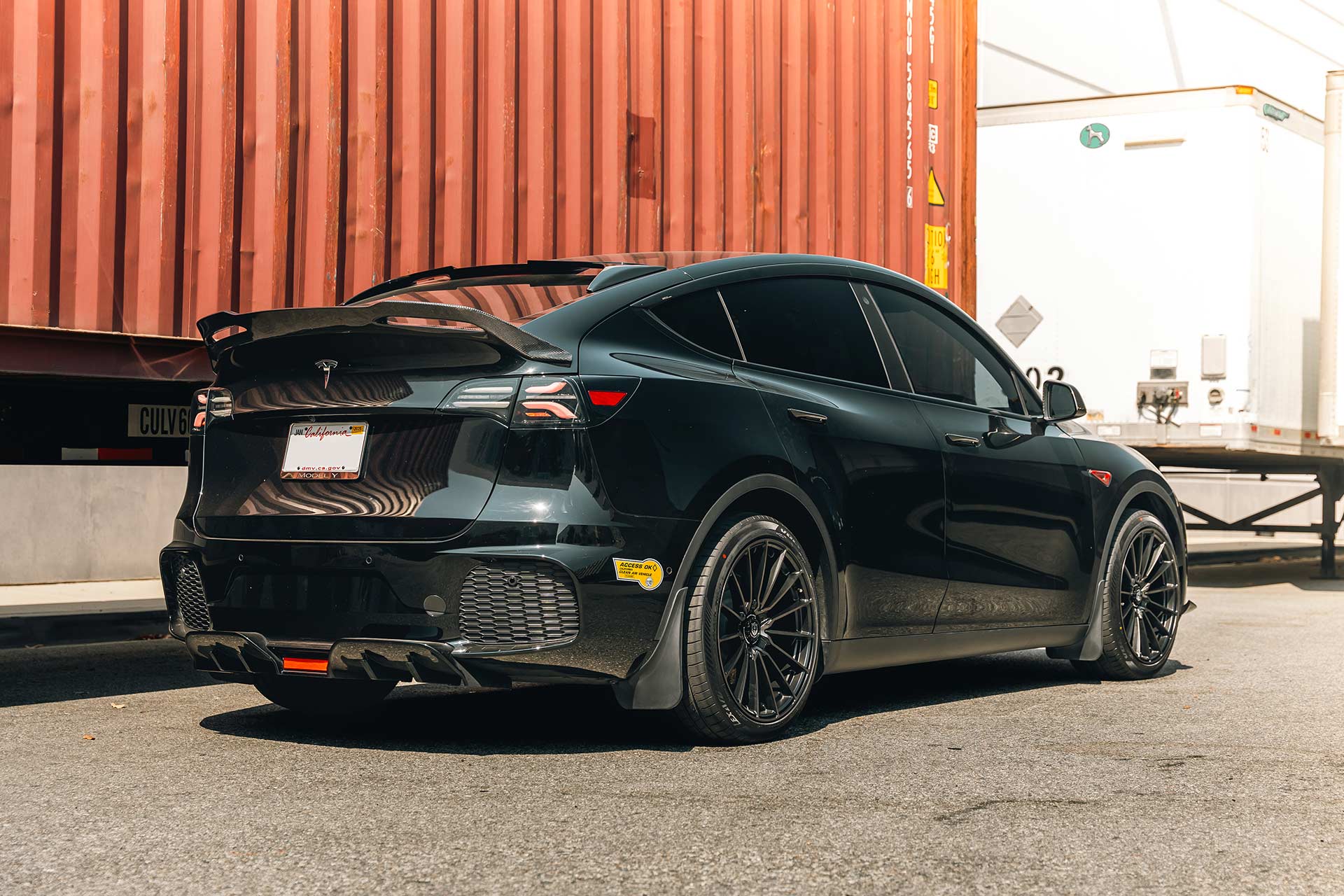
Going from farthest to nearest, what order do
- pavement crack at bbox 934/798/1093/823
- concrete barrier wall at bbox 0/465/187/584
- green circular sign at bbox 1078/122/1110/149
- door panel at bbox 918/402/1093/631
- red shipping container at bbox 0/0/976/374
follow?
1. green circular sign at bbox 1078/122/1110/149
2. concrete barrier wall at bbox 0/465/187/584
3. red shipping container at bbox 0/0/976/374
4. door panel at bbox 918/402/1093/631
5. pavement crack at bbox 934/798/1093/823

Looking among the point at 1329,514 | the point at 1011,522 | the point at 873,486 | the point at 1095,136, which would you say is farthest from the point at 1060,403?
the point at 1329,514

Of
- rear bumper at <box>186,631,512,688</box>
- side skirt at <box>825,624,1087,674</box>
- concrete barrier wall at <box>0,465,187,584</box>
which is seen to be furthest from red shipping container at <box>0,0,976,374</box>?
side skirt at <box>825,624,1087,674</box>

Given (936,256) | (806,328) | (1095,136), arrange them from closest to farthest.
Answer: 1. (806,328)
2. (936,256)
3. (1095,136)

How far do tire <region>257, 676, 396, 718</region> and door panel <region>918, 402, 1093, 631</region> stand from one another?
1974mm

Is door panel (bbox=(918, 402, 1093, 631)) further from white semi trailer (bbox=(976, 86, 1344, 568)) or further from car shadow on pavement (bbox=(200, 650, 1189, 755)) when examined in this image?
white semi trailer (bbox=(976, 86, 1344, 568))

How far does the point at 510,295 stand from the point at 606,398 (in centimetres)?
65

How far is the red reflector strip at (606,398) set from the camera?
171 inches

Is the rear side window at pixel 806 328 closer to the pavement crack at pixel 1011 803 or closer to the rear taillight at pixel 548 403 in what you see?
the rear taillight at pixel 548 403

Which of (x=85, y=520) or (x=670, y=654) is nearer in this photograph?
(x=670, y=654)

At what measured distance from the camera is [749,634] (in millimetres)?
4730

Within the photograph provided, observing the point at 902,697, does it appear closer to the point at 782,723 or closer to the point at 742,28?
the point at 782,723

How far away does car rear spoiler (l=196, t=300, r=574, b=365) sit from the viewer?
4.30 m

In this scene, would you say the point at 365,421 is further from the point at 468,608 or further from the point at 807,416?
the point at 807,416

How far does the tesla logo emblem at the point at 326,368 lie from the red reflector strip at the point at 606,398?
30.2 inches
